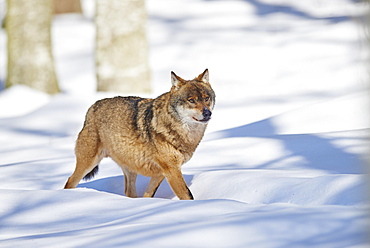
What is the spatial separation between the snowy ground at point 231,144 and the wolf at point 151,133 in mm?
317

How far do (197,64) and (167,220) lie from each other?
11652 millimetres

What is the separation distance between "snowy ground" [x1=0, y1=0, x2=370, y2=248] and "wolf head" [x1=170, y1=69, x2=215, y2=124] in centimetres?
58

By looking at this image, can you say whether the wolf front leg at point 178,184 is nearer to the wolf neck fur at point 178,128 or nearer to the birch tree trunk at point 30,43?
the wolf neck fur at point 178,128

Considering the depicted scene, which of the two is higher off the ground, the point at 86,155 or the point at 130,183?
the point at 86,155

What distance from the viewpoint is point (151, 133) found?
238 inches

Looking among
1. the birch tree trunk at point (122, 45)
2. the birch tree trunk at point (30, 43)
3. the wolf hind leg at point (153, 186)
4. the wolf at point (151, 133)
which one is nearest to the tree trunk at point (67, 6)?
the birch tree trunk at point (30, 43)

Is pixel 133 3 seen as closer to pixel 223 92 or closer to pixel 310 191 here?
pixel 223 92

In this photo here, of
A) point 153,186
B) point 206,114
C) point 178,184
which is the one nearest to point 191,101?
point 206,114

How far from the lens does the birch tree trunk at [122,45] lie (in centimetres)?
1199

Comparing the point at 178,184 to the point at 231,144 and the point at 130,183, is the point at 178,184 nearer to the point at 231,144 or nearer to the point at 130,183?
the point at 130,183

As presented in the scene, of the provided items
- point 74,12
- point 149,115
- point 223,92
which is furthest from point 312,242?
point 74,12

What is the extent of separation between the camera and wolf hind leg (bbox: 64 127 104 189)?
6.38 metres

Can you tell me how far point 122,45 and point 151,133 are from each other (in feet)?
20.5

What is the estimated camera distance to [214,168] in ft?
22.1
